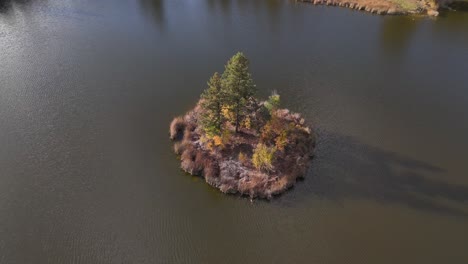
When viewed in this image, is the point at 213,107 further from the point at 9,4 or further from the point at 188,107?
the point at 9,4

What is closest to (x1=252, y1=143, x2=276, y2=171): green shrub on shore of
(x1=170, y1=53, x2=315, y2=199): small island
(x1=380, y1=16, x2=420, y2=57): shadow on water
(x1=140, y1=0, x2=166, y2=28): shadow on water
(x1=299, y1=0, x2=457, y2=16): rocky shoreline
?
(x1=170, y1=53, x2=315, y2=199): small island

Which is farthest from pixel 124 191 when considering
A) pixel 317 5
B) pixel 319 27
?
pixel 317 5

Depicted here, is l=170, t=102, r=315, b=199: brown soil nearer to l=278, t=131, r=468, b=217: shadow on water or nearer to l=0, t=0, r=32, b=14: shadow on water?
l=278, t=131, r=468, b=217: shadow on water

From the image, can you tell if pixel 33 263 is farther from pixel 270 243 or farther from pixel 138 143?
pixel 270 243

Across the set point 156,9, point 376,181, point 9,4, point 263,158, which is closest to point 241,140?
point 263,158

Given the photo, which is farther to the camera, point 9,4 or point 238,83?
point 9,4

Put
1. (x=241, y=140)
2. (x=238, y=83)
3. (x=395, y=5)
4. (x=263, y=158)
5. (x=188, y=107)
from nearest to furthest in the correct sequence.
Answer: (x=263, y=158)
(x=238, y=83)
(x=241, y=140)
(x=188, y=107)
(x=395, y=5)

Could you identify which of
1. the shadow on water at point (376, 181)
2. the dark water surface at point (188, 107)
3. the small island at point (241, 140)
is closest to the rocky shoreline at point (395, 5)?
the dark water surface at point (188, 107)
